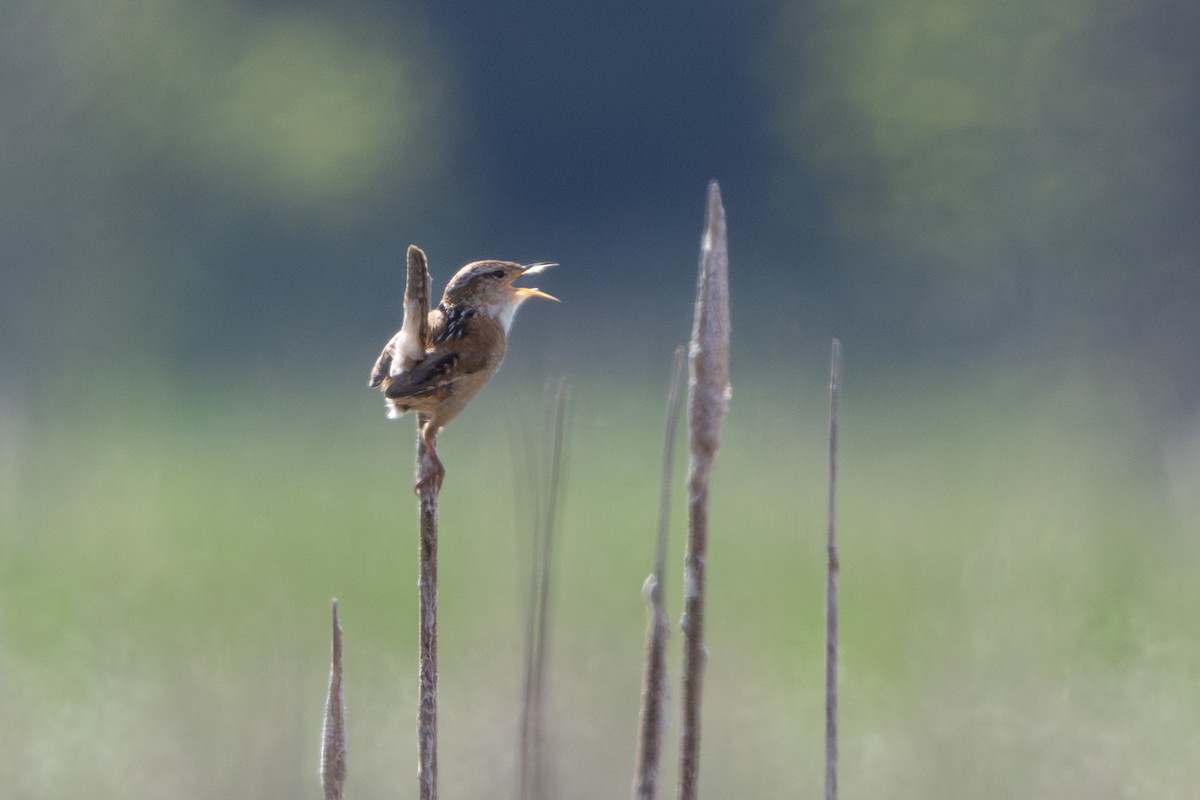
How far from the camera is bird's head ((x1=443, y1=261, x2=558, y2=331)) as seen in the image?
293 cm

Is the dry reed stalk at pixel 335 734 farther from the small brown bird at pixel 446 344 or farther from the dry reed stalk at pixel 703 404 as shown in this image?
the small brown bird at pixel 446 344

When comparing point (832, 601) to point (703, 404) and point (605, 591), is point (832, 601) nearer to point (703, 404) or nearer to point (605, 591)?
point (703, 404)

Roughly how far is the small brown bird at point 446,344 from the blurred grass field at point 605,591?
166 mm

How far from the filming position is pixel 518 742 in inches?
73.5

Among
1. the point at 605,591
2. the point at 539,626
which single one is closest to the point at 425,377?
the point at 539,626

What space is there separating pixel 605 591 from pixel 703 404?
5.05 meters

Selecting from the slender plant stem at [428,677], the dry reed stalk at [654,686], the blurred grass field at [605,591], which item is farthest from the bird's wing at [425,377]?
the dry reed stalk at [654,686]

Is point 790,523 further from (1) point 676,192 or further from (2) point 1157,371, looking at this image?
(1) point 676,192

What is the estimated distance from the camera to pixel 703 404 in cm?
132

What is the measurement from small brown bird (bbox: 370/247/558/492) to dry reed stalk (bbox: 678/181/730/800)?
86cm

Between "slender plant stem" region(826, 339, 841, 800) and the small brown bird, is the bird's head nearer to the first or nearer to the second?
the small brown bird

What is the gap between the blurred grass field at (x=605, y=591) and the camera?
396cm

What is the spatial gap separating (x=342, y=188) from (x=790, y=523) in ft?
37.1

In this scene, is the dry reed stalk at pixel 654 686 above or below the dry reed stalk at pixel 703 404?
below
